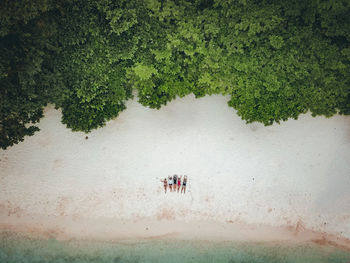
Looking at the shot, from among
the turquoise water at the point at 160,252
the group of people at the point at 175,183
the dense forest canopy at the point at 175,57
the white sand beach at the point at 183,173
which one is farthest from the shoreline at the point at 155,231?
the dense forest canopy at the point at 175,57

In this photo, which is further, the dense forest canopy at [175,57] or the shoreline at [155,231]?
the shoreline at [155,231]

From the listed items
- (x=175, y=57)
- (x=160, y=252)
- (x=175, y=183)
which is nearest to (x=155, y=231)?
(x=160, y=252)

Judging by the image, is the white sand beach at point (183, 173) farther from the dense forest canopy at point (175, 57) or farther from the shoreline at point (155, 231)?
the dense forest canopy at point (175, 57)

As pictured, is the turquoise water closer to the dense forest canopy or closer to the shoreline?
the shoreline

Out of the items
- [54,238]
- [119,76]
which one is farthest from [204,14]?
[54,238]

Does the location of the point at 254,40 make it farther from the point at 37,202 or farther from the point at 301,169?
the point at 37,202
